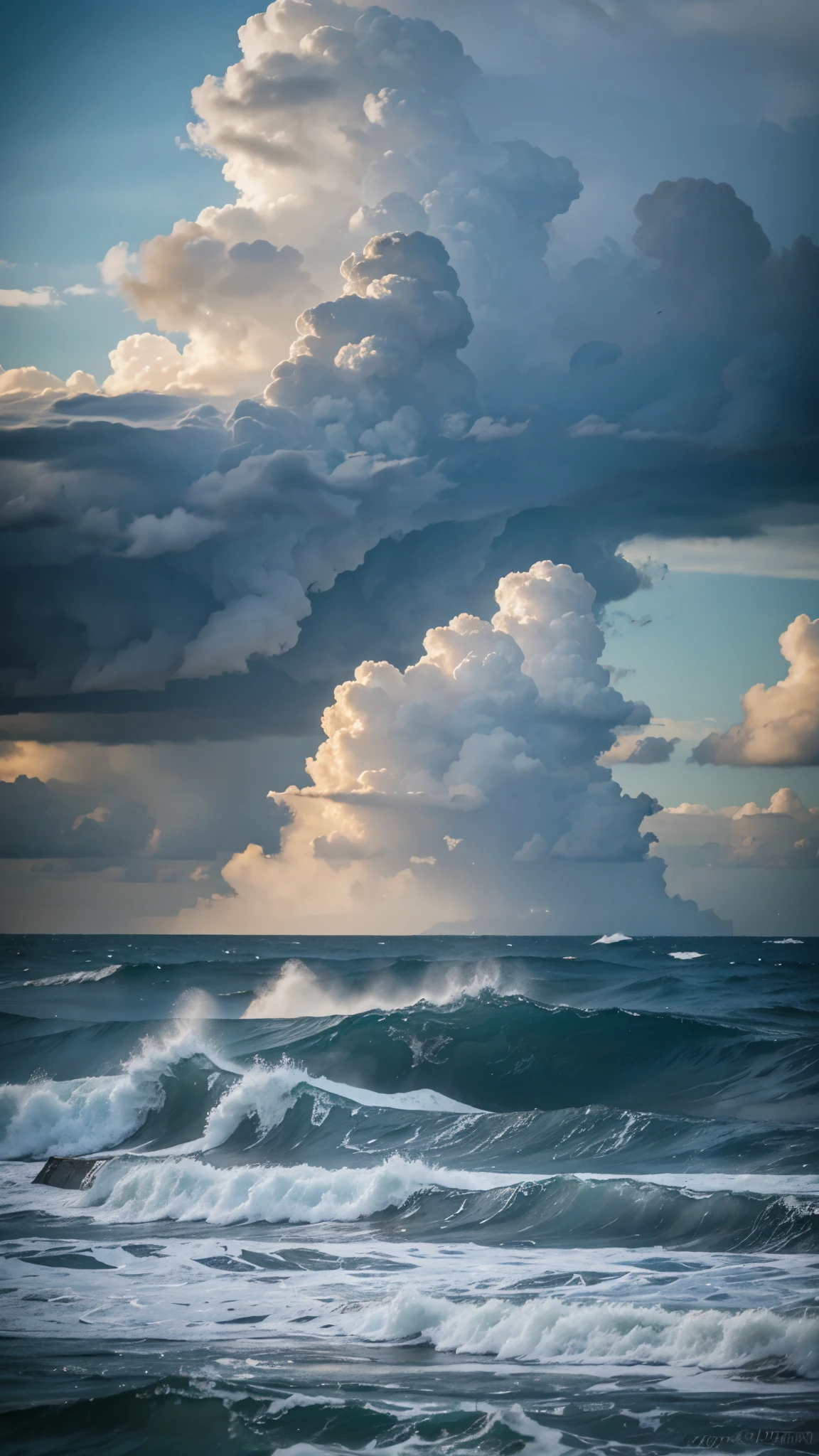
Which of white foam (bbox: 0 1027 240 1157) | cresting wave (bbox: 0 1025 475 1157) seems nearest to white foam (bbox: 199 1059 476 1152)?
cresting wave (bbox: 0 1025 475 1157)

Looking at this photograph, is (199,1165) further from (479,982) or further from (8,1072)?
(479,982)

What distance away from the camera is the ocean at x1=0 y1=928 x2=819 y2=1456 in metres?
9.71

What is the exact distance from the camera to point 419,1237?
53.8ft

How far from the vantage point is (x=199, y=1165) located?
1973 cm

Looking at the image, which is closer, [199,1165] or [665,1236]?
[665,1236]

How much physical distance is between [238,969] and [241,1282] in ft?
202

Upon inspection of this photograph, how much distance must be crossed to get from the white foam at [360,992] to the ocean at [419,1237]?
1208cm

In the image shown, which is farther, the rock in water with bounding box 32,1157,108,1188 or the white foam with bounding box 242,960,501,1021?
the white foam with bounding box 242,960,501,1021

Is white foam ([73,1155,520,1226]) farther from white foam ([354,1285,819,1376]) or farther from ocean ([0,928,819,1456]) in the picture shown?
white foam ([354,1285,819,1376])

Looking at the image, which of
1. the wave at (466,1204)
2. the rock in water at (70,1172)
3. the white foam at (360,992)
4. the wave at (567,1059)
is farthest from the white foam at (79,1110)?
the white foam at (360,992)

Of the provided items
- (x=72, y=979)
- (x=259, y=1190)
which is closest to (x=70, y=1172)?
(x=259, y=1190)

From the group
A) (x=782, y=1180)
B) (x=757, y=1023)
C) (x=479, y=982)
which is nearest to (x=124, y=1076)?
(x=782, y=1180)

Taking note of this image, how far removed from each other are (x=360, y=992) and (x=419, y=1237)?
39568mm

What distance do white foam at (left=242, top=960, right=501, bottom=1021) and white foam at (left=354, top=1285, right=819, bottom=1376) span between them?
3034cm
